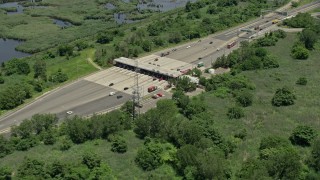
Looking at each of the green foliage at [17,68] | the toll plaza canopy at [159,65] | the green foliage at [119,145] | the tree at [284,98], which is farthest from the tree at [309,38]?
the green foliage at [17,68]

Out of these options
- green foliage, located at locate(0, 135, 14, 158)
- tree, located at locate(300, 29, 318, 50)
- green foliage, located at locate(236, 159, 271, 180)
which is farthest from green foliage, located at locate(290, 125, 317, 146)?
tree, located at locate(300, 29, 318, 50)

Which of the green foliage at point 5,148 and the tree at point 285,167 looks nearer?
the tree at point 285,167

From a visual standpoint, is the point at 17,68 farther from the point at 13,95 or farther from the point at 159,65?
the point at 159,65

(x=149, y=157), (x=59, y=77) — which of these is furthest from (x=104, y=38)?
(x=149, y=157)

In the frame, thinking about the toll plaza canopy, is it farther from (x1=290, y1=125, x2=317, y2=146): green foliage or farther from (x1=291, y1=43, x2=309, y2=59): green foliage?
(x1=290, y1=125, x2=317, y2=146): green foliage

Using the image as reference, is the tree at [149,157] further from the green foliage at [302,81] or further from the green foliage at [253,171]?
the green foliage at [302,81]

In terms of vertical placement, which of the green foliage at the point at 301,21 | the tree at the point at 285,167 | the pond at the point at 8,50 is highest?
the green foliage at the point at 301,21
